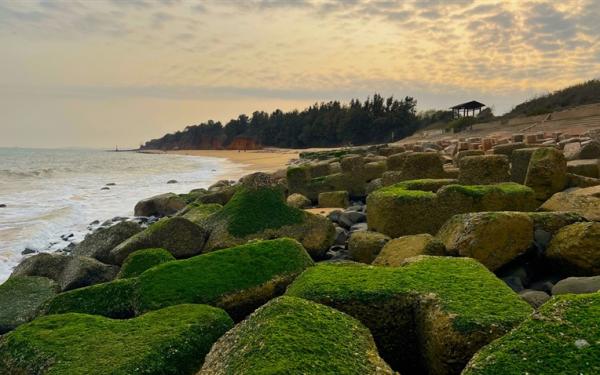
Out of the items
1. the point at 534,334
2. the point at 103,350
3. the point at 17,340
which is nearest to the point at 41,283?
the point at 17,340

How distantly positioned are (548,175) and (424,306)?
14.4 ft

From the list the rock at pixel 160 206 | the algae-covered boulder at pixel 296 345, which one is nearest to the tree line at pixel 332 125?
the rock at pixel 160 206

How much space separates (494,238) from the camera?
14.1 ft

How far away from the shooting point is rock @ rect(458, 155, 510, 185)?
6977 millimetres

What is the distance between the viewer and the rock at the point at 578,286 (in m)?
3.49

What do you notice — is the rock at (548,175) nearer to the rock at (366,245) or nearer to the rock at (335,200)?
the rock at (366,245)

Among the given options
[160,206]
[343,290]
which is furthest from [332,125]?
[343,290]

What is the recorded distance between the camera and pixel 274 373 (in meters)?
2.09

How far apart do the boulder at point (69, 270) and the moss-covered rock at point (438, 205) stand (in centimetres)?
364

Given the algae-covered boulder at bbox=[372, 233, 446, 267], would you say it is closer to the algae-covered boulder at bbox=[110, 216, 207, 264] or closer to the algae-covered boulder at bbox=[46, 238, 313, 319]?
the algae-covered boulder at bbox=[46, 238, 313, 319]

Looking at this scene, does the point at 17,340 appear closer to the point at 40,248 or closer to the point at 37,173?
the point at 40,248

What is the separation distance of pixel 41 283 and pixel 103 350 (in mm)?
3347

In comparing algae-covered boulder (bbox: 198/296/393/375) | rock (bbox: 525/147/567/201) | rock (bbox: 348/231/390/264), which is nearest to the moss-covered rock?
rock (bbox: 348/231/390/264)

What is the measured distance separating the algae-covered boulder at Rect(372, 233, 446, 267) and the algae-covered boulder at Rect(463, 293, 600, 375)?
197 cm
